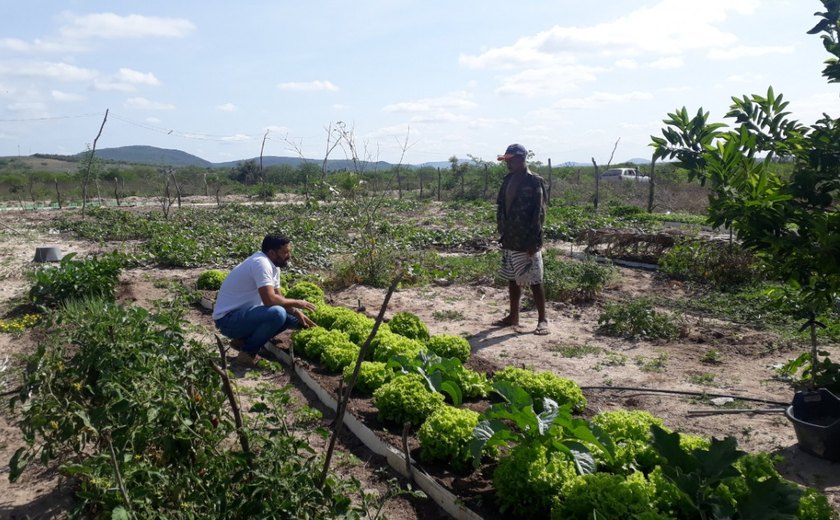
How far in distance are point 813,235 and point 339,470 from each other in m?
2.84

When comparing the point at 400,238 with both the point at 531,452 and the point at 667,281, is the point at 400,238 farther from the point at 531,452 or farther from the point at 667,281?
the point at 531,452

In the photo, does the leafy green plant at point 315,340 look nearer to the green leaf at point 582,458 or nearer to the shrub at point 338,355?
the shrub at point 338,355

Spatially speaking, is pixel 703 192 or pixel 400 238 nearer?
pixel 400 238

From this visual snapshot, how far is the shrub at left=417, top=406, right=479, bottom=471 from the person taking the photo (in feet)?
11.5

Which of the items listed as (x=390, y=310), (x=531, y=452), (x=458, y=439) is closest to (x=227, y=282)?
(x=390, y=310)

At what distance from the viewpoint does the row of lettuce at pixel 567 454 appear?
2.00 m

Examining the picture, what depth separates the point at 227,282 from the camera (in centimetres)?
576

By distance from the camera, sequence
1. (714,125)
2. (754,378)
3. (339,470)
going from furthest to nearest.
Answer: (754,378) → (339,470) → (714,125)

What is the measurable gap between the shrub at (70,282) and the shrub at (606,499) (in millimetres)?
6332

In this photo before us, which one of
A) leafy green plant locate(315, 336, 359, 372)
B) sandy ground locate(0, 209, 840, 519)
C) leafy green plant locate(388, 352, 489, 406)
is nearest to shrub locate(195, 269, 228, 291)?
sandy ground locate(0, 209, 840, 519)

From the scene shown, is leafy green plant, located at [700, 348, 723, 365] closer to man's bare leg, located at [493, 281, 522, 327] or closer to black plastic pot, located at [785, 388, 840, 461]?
black plastic pot, located at [785, 388, 840, 461]

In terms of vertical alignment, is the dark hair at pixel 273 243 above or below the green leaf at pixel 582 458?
above

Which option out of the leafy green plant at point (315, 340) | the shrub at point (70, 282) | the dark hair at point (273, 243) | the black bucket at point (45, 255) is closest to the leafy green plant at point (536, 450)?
the leafy green plant at point (315, 340)

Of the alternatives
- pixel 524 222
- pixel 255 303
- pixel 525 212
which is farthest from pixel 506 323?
pixel 255 303
